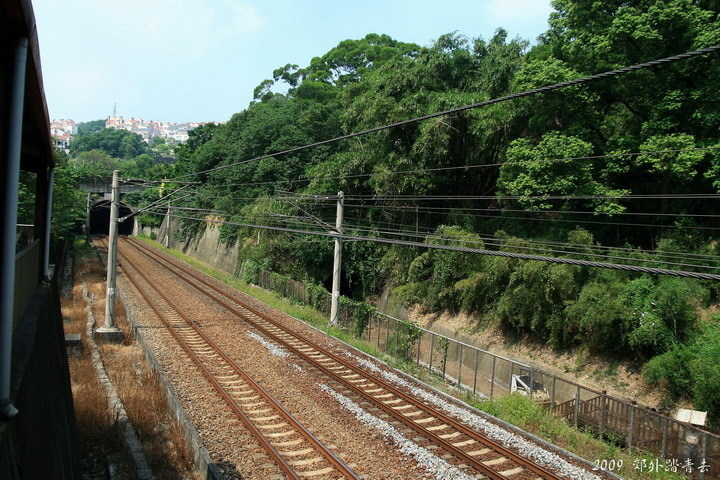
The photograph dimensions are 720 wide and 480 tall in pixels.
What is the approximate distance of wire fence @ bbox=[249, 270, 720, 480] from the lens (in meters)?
10.2

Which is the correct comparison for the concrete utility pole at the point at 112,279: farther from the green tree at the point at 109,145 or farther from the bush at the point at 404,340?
the green tree at the point at 109,145

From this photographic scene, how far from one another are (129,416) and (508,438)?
7.35 metres

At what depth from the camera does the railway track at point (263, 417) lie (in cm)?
845

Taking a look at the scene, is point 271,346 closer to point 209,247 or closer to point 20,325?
point 20,325

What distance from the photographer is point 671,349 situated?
49.1 ft

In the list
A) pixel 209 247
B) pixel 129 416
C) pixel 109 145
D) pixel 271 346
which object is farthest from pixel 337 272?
pixel 109 145

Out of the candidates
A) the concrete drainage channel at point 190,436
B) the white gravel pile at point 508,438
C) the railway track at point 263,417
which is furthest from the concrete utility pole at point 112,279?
the white gravel pile at point 508,438

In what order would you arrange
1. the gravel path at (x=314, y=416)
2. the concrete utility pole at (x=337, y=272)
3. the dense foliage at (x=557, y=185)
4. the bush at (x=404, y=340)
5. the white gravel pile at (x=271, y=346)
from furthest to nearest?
the concrete utility pole at (x=337, y=272) < the bush at (x=404, y=340) < the dense foliage at (x=557, y=185) < the white gravel pile at (x=271, y=346) < the gravel path at (x=314, y=416)

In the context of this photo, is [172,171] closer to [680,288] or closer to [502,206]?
[502,206]

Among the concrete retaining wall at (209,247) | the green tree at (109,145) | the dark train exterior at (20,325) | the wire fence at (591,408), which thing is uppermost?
the green tree at (109,145)

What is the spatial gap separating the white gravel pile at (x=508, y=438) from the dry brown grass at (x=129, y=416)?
5.53 m

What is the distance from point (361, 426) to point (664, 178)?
14.8 meters

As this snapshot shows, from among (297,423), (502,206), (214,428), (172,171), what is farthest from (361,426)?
(172,171)

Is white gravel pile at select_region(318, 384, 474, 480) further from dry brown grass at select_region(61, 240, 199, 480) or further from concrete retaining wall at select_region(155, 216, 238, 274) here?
concrete retaining wall at select_region(155, 216, 238, 274)
